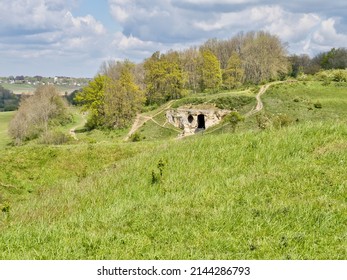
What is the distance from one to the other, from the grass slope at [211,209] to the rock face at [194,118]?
4910 cm

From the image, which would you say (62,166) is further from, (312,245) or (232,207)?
(312,245)

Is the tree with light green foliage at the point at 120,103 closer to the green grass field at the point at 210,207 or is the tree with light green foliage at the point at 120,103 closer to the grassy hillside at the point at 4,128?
the grassy hillside at the point at 4,128

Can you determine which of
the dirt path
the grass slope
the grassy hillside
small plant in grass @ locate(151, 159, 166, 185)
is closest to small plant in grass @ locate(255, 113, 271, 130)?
the grass slope

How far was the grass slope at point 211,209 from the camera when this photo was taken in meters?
5.85

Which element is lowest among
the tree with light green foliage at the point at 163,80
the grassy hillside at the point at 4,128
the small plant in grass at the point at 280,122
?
the grassy hillside at the point at 4,128

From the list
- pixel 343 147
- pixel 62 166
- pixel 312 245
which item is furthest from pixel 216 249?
pixel 62 166

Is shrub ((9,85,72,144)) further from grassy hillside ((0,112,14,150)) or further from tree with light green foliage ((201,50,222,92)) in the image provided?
tree with light green foliage ((201,50,222,92))

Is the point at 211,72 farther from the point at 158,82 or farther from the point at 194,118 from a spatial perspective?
the point at 194,118

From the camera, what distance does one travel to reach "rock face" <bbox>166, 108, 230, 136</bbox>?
61.1m

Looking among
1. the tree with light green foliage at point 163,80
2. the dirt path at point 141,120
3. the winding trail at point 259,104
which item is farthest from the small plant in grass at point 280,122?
the tree with light green foliage at point 163,80

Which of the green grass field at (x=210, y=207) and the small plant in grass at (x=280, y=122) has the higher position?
the small plant in grass at (x=280, y=122)

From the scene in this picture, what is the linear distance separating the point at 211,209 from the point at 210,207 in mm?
250

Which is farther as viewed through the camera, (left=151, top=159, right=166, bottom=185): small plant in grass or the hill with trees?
(left=151, top=159, right=166, bottom=185): small plant in grass

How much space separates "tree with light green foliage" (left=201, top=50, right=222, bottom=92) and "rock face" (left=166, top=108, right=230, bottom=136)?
64.2 feet
